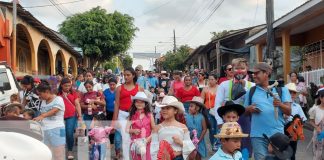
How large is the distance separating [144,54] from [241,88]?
103366 millimetres

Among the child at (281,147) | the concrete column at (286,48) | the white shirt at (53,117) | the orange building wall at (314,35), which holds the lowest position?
the child at (281,147)

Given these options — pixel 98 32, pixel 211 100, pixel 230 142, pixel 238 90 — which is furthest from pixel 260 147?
pixel 98 32

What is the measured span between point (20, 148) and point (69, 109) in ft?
25.6

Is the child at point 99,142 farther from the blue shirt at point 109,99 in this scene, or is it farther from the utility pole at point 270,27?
the utility pole at point 270,27

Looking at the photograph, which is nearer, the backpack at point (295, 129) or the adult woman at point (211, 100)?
the backpack at point (295, 129)

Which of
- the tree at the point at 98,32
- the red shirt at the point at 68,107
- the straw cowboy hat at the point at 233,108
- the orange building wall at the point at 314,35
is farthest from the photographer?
the tree at the point at 98,32

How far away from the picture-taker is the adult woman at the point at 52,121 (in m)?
7.91

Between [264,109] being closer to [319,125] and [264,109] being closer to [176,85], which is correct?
[319,125]

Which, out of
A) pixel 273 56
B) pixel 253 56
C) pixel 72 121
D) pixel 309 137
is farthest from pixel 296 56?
pixel 72 121

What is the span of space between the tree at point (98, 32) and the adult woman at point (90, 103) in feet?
104

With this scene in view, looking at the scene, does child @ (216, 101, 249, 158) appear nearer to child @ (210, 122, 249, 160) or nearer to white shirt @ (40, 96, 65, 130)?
child @ (210, 122, 249, 160)

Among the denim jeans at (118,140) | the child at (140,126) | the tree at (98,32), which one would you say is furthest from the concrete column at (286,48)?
the tree at (98,32)

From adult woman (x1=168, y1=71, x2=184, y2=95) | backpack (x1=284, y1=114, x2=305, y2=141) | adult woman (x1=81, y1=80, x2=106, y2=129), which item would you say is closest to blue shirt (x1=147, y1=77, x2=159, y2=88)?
adult woman (x1=168, y1=71, x2=184, y2=95)

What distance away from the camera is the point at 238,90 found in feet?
23.5
